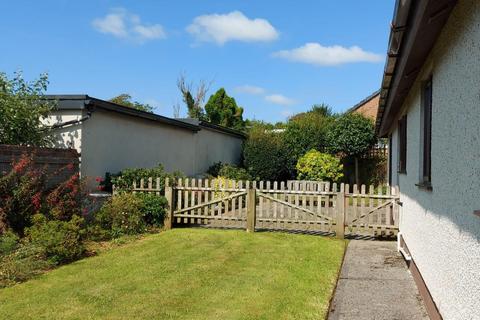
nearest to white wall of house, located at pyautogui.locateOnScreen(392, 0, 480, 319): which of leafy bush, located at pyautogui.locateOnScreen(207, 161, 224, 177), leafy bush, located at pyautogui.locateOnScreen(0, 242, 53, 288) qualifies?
leafy bush, located at pyautogui.locateOnScreen(0, 242, 53, 288)

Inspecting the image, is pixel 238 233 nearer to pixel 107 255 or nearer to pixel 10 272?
pixel 107 255

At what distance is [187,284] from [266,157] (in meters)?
16.7

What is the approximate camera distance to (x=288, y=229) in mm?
11812

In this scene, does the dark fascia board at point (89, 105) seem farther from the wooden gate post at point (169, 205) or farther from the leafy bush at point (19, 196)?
the leafy bush at point (19, 196)

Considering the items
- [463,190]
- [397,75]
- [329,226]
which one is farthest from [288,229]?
[463,190]

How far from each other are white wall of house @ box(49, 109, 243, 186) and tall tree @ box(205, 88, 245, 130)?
13978mm

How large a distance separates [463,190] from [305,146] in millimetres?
20029

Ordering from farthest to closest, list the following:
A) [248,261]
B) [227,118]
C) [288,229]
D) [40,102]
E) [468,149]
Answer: [227,118]
[288,229]
[40,102]
[248,261]
[468,149]

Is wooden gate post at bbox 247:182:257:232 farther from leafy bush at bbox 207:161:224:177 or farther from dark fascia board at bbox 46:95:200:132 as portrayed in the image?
leafy bush at bbox 207:161:224:177

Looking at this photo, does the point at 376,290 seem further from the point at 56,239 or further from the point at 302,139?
the point at 302,139

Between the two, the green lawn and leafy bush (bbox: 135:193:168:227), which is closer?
the green lawn

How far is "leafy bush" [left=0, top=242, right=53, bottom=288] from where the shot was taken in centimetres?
654

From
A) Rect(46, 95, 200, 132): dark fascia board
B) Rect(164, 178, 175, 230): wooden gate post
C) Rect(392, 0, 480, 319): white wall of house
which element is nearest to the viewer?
Rect(392, 0, 480, 319): white wall of house

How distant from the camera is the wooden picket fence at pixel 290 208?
35.2 feet
